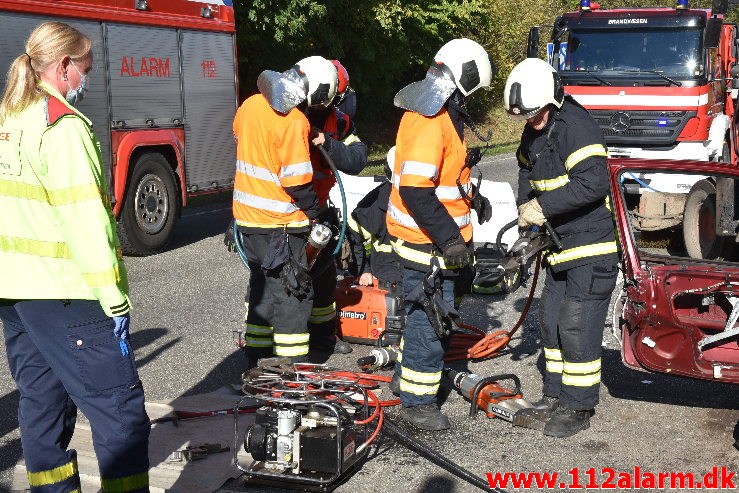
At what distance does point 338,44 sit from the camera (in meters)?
22.2

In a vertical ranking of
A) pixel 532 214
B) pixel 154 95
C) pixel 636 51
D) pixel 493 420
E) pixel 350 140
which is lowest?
pixel 493 420

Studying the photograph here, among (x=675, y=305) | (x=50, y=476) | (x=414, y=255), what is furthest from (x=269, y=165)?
(x=675, y=305)

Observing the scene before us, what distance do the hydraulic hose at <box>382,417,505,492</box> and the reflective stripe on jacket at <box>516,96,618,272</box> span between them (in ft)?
4.22

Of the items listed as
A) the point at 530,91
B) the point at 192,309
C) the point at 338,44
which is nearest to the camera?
the point at 530,91

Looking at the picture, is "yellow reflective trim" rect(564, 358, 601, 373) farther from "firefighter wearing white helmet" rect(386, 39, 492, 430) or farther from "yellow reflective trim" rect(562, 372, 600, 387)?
"firefighter wearing white helmet" rect(386, 39, 492, 430)

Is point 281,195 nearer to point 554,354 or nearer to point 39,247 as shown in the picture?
point 554,354

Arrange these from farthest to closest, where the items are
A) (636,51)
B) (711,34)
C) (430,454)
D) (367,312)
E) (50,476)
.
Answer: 1. (636,51)
2. (711,34)
3. (367,312)
4. (430,454)
5. (50,476)

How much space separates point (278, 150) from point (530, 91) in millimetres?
1511

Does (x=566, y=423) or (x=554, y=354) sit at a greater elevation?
(x=554, y=354)

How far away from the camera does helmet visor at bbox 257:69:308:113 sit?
530 cm

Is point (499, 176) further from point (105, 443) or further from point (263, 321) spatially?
point (105, 443)

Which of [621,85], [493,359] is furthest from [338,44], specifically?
[493,359]

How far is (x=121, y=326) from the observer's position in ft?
10.9

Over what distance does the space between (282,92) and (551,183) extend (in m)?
1.65
